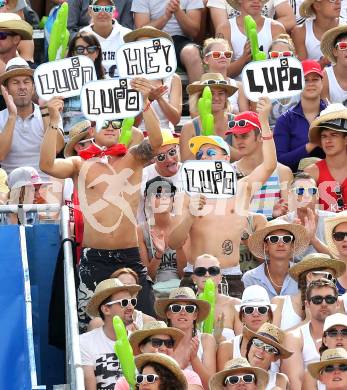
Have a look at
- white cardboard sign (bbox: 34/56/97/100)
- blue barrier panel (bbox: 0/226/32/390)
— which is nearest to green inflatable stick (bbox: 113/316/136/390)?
blue barrier panel (bbox: 0/226/32/390)

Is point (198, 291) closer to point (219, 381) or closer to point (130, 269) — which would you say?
point (130, 269)

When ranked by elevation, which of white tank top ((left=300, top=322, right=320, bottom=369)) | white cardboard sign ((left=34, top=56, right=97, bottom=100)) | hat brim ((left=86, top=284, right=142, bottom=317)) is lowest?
white tank top ((left=300, top=322, right=320, bottom=369))

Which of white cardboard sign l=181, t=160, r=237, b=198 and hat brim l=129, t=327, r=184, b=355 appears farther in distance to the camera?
white cardboard sign l=181, t=160, r=237, b=198

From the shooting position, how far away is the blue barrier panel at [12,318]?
38.0 feet

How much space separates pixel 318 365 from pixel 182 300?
1100mm

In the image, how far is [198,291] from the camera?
12.0m

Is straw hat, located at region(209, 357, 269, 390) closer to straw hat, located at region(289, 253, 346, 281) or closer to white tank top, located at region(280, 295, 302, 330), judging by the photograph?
white tank top, located at region(280, 295, 302, 330)

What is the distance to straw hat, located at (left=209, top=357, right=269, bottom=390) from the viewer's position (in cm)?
1071

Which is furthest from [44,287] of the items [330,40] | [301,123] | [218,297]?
[330,40]

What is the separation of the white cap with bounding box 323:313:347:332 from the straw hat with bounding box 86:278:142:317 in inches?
50.8

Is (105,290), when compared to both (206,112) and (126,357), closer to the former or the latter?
(126,357)

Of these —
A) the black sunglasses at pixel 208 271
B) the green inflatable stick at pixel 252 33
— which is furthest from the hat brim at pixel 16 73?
the black sunglasses at pixel 208 271

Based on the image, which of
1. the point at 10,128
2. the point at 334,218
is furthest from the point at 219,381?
the point at 10,128

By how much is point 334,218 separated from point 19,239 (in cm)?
224
